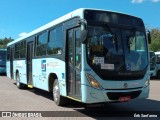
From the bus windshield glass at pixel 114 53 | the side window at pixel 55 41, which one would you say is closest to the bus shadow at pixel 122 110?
the bus windshield glass at pixel 114 53

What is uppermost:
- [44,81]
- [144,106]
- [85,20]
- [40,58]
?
[85,20]

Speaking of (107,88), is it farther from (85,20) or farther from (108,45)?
(85,20)

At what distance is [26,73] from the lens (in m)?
17.0

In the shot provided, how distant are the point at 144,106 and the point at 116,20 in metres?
3.77

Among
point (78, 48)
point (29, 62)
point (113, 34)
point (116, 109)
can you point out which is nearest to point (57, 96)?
point (116, 109)

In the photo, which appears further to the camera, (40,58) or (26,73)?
(26,73)

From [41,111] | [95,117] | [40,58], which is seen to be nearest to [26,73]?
[40,58]

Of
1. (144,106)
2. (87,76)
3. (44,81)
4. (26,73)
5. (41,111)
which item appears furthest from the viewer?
(26,73)

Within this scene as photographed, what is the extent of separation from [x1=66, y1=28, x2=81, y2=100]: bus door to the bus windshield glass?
1.79 feet

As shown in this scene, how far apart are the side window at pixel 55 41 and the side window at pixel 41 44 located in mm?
589

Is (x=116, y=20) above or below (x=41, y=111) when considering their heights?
above

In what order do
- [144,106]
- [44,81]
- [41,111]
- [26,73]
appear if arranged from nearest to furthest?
[41,111] → [144,106] → [44,81] → [26,73]

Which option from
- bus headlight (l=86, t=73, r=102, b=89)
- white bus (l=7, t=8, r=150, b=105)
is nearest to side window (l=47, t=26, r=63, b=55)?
white bus (l=7, t=8, r=150, b=105)

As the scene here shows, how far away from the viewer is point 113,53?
31.5 ft
